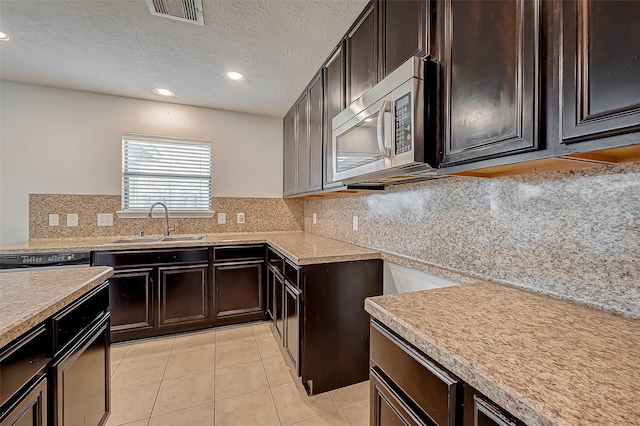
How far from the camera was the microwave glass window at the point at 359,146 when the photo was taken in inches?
55.0

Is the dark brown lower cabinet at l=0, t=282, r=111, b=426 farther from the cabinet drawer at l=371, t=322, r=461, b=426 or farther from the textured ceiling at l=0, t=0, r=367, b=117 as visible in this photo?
the textured ceiling at l=0, t=0, r=367, b=117

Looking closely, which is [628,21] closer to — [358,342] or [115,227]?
[358,342]

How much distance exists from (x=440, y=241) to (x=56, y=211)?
359 centimetres

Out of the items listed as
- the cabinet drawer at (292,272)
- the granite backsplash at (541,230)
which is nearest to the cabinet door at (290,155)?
the cabinet drawer at (292,272)

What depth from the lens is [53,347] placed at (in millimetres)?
1001

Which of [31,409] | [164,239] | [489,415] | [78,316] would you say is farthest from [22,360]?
[164,239]

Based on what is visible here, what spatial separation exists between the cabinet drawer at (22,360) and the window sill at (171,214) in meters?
2.33

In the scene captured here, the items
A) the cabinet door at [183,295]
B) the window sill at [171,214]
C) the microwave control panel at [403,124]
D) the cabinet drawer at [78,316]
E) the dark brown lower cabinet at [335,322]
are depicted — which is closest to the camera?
the cabinet drawer at [78,316]

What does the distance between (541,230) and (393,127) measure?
0.72 metres

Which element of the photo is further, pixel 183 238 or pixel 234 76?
pixel 183 238

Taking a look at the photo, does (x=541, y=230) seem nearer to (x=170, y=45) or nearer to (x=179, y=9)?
(x=179, y=9)

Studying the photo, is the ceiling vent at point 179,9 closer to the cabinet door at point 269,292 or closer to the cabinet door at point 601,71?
the cabinet door at point 601,71

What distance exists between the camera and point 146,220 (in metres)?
3.06

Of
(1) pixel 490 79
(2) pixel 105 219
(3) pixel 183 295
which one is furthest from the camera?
(2) pixel 105 219
